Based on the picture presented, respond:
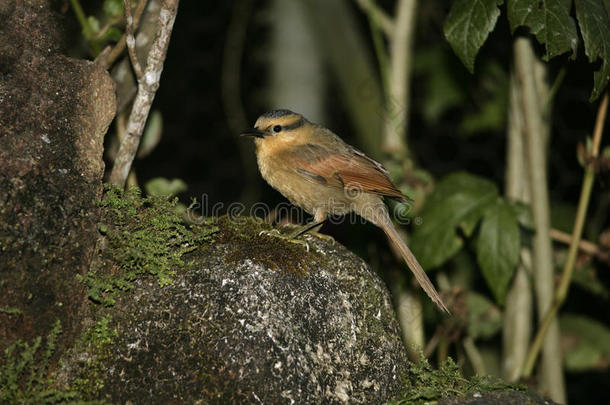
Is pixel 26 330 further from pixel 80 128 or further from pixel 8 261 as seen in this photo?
pixel 80 128

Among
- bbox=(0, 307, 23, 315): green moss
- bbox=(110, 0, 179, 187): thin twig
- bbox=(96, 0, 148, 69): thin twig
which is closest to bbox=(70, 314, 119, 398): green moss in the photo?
bbox=(0, 307, 23, 315): green moss

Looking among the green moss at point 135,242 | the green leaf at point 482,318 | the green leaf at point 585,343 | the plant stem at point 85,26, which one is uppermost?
the plant stem at point 85,26

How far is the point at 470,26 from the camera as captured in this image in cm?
280

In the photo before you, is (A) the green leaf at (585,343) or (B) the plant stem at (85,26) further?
(A) the green leaf at (585,343)

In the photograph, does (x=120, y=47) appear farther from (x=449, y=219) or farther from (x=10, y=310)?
(x=449, y=219)

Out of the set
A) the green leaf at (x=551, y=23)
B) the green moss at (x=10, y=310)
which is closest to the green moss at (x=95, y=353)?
the green moss at (x=10, y=310)

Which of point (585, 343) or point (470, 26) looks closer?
point (470, 26)

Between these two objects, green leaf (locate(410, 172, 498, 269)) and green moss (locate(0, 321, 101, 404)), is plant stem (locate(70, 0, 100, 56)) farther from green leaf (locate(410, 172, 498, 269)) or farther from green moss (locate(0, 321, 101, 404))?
green leaf (locate(410, 172, 498, 269))

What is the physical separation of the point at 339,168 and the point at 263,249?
1.37 metres

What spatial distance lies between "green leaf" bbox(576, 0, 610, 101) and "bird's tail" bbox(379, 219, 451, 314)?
1114mm

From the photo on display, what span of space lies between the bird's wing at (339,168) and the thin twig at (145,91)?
4.16 feet

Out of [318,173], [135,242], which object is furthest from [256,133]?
[135,242]

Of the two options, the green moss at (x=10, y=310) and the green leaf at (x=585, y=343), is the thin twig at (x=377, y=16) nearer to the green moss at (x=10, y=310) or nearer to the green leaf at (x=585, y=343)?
the green leaf at (x=585, y=343)

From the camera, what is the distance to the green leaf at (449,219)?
3396mm
